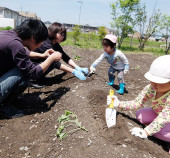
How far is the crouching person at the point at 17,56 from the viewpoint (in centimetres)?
192

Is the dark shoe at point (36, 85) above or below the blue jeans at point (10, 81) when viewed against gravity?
below

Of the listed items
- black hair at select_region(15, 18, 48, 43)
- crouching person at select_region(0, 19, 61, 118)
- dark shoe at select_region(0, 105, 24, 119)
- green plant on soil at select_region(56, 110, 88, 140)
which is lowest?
dark shoe at select_region(0, 105, 24, 119)

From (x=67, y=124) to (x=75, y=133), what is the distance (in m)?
0.18

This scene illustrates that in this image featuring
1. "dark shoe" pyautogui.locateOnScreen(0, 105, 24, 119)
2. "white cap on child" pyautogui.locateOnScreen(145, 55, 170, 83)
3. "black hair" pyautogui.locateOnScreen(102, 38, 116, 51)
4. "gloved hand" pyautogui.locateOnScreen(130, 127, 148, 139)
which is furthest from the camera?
"black hair" pyautogui.locateOnScreen(102, 38, 116, 51)

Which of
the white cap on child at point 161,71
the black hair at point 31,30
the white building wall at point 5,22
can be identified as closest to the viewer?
the white cap on child at point 161,71

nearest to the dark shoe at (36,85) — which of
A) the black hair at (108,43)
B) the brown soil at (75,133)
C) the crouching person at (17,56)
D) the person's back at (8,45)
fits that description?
the brown soil at (75,133)

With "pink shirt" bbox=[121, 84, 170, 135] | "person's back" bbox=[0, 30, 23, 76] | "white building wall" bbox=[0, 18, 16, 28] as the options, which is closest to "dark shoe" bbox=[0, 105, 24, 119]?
"person's back" bbox=[0, 30, 23, 76]

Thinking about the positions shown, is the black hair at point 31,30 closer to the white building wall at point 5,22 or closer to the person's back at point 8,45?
the person's back at point 8,45

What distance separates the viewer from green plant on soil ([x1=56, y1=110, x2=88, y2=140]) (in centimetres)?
174

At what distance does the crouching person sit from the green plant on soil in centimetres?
64

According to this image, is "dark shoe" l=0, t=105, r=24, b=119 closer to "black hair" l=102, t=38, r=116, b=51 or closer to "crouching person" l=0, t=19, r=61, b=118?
"crouching person" l=0, t=19, r=61, b=118

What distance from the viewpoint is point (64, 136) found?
1704 mm

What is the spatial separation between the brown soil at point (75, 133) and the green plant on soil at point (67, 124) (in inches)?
1.8

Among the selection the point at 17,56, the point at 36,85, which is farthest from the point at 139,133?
the point at 36,85
